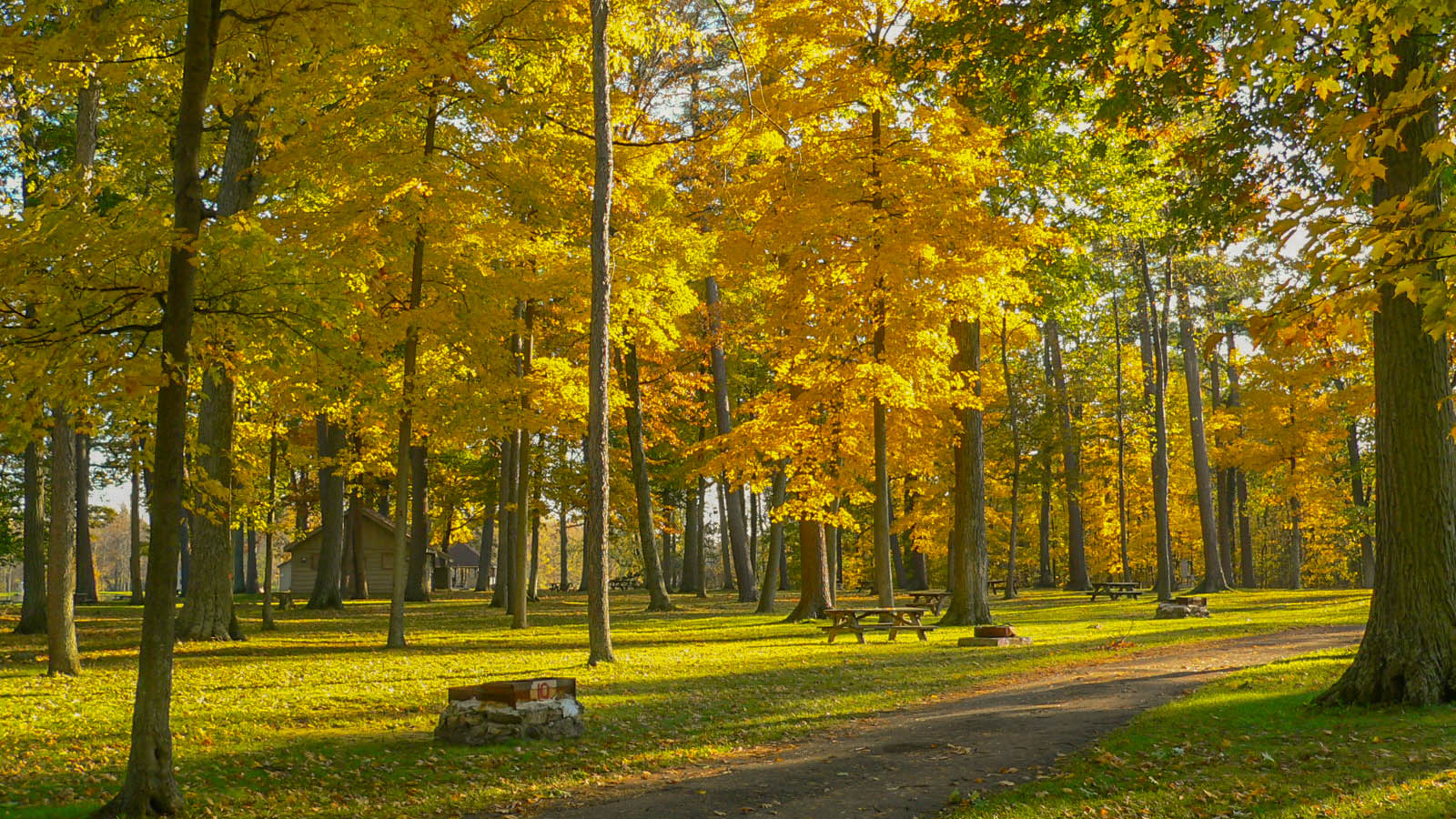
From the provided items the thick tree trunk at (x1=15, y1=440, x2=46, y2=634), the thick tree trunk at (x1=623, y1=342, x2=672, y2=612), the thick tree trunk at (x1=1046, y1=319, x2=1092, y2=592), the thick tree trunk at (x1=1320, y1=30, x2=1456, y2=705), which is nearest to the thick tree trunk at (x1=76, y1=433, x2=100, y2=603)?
the thick tree trunk at (x1=15, y1=440, x2=46, y2=634)

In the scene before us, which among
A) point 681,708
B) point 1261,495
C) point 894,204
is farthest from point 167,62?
point 1261,495

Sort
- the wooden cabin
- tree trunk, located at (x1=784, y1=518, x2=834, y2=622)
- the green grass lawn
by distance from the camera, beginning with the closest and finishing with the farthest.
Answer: the green grass lawn < tree trunk, located at (x1=784, y1=518, x2=834, y2=622) < the wooden cabin

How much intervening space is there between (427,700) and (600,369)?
5.15 m

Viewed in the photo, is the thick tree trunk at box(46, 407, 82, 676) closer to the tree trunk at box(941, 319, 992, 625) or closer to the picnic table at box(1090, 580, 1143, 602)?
the tree trunk at box(941, 319, 992, 625)

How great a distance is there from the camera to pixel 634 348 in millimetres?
28469

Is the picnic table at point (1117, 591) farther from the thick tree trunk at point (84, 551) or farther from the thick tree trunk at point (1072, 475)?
the thick tree trunk at point (84, 551)

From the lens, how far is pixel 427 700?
11.0 meters

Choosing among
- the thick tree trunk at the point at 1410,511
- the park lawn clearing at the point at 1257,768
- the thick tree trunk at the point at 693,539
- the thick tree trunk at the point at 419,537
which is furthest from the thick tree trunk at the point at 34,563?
→ the thick tree trunk at the point at 693,539

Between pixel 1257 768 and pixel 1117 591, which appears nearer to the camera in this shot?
pixel 1257 768

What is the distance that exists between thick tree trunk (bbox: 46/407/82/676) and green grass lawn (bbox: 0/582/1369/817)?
373 millimetres

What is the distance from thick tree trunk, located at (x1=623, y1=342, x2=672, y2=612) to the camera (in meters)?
26.5

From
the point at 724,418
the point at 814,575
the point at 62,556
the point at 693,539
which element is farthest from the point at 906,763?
the point at 693,539

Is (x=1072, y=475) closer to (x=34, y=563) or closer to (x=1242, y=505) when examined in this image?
(x=1242, y=505)

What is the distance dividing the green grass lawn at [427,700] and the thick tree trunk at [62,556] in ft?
1.22
